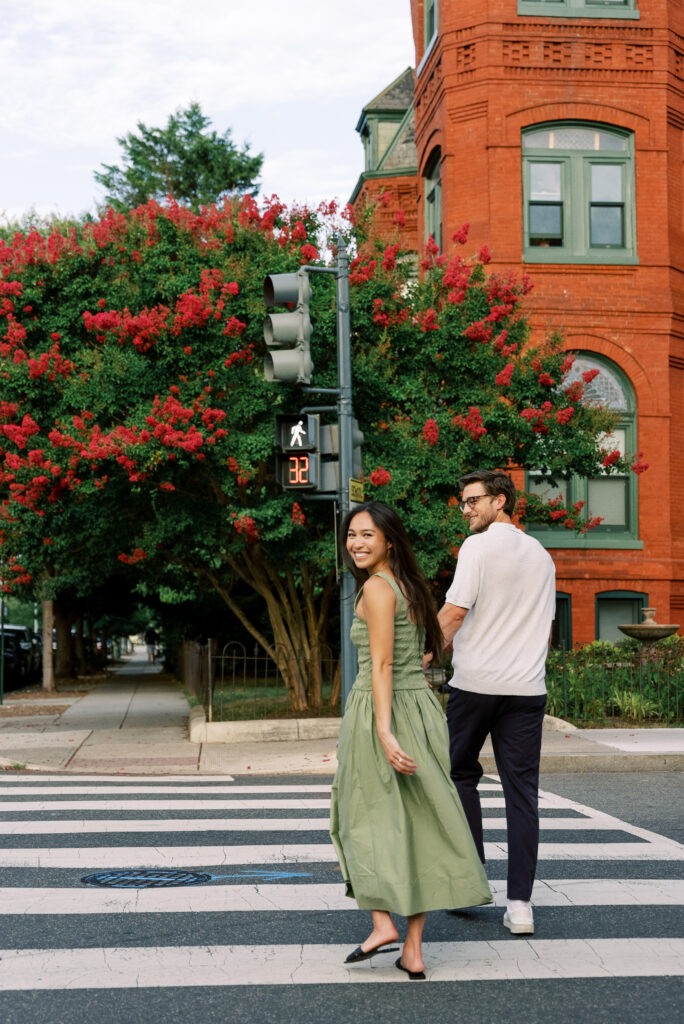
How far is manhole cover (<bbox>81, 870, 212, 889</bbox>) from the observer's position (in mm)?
6586

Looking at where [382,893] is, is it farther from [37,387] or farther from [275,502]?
[37,387]

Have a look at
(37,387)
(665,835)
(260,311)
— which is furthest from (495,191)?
(665,835)

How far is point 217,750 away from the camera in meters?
13.3

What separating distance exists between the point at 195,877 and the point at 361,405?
861 centimetres

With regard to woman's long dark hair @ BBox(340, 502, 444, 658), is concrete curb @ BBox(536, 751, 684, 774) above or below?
below

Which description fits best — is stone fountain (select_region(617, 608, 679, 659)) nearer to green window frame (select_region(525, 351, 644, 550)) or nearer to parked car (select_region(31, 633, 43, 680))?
green window frame (select_region(525, 351, 644, 550))

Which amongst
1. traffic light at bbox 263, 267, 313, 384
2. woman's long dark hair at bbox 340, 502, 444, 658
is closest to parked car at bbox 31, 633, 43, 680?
traffic light at bbox 263, 267, 313, 384

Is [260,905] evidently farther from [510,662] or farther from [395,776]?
[510,662]

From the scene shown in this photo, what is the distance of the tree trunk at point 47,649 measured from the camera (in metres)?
28.1

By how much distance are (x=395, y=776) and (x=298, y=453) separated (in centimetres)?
678

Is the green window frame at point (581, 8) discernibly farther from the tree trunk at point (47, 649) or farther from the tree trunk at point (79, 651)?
the tree trunk at point (79, 651)

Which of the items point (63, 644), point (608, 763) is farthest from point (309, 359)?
point (63, 644)

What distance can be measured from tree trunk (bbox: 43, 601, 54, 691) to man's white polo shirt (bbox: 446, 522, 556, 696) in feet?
77.7

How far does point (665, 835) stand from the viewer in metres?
8.12
